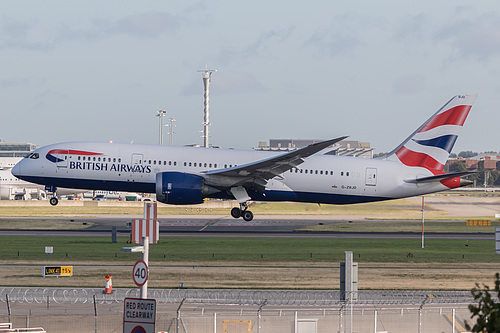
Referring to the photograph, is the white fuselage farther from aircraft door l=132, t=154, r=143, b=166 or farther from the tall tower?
the tall tower

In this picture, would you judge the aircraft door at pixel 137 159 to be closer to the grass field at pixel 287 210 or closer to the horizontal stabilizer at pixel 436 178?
the horizontal stabilizer at pixel 436 178

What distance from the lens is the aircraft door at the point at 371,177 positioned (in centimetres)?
5003

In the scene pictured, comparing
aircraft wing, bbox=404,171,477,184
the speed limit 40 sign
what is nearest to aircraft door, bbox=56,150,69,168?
aircraft wing, bbox=404,171,477,184

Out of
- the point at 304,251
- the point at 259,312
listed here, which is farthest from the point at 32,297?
the point at 304,251

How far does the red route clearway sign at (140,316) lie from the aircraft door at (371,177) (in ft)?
121

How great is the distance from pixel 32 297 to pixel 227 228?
36.5m

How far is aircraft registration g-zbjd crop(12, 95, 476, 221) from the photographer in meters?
47.1

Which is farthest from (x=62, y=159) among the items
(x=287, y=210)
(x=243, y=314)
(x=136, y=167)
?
(x=287, y=210)

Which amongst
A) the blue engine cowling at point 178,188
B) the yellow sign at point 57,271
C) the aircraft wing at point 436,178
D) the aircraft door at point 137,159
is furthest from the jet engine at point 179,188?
the aircraft wing at point 436,178

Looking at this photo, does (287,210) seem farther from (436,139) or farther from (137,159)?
(137,159)

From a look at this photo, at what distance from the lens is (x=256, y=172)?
1865 inches

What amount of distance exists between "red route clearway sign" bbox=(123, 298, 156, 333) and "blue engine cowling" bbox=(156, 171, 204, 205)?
30955 millimetres

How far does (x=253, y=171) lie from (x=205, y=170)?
3588 millimetres

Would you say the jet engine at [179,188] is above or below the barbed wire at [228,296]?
above
